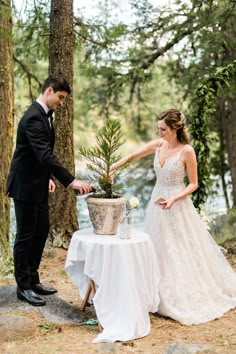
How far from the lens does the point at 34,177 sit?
14.3 ft

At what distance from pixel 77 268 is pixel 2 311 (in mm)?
693

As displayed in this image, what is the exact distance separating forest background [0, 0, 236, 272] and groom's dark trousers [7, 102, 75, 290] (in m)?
0.93

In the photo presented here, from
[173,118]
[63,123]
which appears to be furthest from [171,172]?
[63,123]

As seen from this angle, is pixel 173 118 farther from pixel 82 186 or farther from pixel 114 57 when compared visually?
pixel 114 57

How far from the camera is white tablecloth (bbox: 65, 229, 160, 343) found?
4023 millimetres

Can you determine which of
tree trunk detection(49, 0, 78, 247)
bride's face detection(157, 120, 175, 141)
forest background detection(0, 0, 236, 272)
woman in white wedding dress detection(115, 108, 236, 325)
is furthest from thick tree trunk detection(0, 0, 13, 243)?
bride's face detection(157, 120, 175, 141)

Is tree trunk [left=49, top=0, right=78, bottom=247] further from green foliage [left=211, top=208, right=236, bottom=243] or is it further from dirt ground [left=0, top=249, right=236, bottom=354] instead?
green foliage [left=211, top=208, right=236, bottom=243]

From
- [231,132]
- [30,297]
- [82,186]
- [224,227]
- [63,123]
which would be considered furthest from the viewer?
[231,132]

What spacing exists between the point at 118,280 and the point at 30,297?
90cm

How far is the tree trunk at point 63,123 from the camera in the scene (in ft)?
21.3

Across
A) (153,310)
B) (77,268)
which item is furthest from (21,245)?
(153,310)

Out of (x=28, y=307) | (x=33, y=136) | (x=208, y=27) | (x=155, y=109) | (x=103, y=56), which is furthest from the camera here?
(x=155, y=109)

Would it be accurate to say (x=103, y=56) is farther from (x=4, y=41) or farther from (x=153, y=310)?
(x=153, y=310)

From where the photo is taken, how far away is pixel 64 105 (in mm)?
6578
